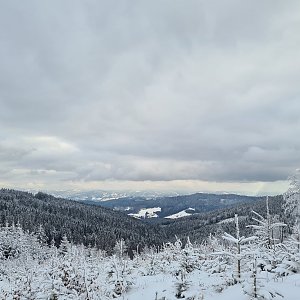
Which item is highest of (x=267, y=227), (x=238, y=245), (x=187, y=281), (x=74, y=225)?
(x=238, y=245)

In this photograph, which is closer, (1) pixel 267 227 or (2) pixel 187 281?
(2) pixel 187 281

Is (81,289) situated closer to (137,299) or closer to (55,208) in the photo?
(137,299)

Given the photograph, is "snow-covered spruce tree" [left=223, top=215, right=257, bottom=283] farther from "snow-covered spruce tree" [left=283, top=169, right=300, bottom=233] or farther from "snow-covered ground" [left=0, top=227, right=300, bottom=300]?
"snow-covered spruce tree" [left=283, top=169, right=300, bottom=233]

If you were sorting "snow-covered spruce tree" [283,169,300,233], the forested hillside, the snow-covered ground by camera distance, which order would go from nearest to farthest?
the snow-covered ground < "snow-covered spruce tree" [283,169,300,233] < the forested hillside

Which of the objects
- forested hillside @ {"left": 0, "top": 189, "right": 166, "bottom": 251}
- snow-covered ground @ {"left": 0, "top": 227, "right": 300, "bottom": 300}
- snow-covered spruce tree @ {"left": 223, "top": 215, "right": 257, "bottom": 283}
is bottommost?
forested hillside @ {"left": 0, "top": 189, "right": 166, "bottom": 251}

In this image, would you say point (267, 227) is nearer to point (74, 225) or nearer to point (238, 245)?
point (238, 245)

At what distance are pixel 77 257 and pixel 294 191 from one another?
62.6ft

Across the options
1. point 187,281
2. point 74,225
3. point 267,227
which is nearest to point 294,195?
point 267,227

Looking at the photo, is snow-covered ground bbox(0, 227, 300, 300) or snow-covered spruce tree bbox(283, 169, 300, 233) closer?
snow-covered ground bbox(0, 227, 300, 300)

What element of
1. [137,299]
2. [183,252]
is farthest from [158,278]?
[137,299]

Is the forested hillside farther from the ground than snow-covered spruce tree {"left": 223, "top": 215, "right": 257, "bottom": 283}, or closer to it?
closer to it

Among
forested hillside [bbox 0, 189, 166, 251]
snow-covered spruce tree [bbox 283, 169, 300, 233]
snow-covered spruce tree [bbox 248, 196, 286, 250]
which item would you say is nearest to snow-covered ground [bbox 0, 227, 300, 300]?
snow-covered spruce tree [bbox 248, 196, 286, 250]

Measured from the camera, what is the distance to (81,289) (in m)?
11.0

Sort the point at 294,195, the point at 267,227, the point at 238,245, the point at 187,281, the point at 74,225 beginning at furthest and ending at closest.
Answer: the point at 74,225 < the point at 294,195 < the point at 267,227 < the point at 187,281 < the point at 238,245
